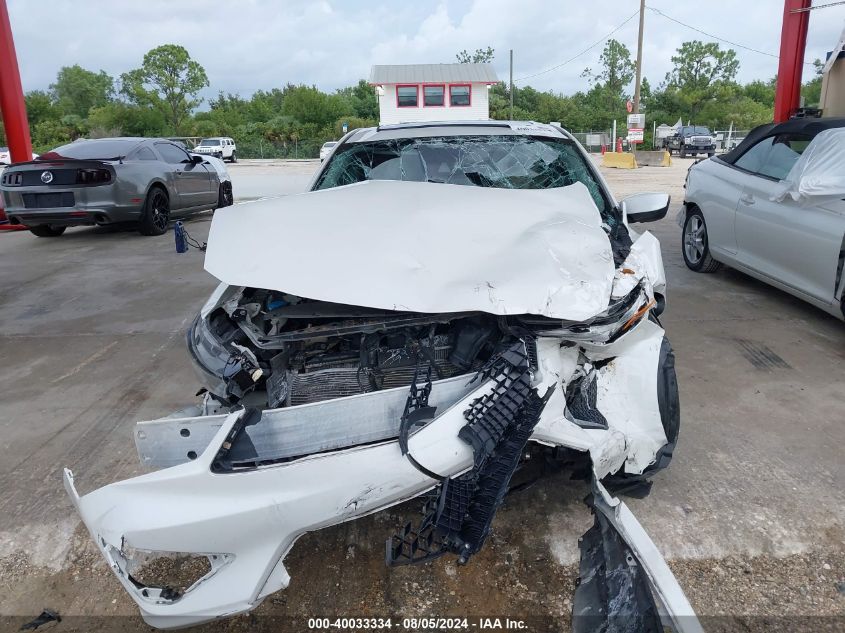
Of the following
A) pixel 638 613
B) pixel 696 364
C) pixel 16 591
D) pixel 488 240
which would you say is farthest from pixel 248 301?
pixel 696 364

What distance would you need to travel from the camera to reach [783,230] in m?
4.93

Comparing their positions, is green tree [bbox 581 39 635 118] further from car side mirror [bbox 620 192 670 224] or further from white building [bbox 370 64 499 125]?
car side mirror [bbox 620 192 670 224]

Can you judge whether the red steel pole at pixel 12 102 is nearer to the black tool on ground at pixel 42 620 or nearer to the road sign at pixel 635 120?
the black tool on ground at pixel 42 620

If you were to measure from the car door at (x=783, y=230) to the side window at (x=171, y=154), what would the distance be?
807cm

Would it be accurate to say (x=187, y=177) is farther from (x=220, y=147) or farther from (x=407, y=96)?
(x=407, y=96)

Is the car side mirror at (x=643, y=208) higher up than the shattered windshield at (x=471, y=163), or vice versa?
the shattered windshield at (x=471, y=163)

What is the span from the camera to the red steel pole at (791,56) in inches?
347

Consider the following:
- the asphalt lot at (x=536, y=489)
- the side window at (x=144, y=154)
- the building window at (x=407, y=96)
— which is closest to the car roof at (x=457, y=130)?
the asphalt lot at (x=536, y=489)

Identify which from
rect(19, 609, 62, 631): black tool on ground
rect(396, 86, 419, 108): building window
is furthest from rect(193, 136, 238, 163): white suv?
rect(19, 609, 62, 631): black tool on ground

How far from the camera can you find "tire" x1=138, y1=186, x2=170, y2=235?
30.2 ft

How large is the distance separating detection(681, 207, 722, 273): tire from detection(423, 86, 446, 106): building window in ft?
109

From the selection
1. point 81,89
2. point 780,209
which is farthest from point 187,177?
point 81,89

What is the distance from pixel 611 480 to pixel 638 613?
86 centimetres

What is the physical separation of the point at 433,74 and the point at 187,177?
31.1 metres
